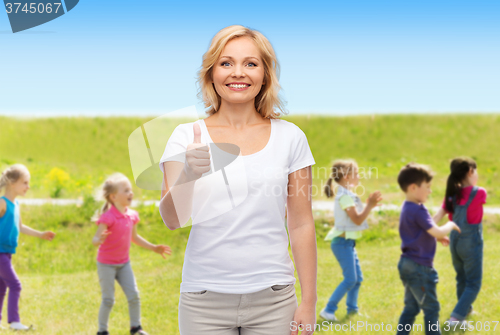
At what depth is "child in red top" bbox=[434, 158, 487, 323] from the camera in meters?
4.28

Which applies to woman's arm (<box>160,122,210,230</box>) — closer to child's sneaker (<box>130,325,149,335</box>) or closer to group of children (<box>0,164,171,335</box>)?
group of children (<box>0,164,171,335</box>)

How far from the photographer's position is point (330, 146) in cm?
1512

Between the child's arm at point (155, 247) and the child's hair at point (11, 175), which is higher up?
the child's hair at point (11, 175)

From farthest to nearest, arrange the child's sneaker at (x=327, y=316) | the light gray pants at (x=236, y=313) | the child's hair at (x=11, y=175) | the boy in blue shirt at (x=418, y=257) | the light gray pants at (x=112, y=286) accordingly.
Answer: the child's sneaker at (x=327, y=316)
the child's hair at (x=11, y=175)
the light gray pants at (x=112, y=286)
the boy in blue shirt at (x=418, y=257)
the light gray pants at (x=236, y=313)

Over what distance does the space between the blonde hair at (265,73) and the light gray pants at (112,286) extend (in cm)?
259

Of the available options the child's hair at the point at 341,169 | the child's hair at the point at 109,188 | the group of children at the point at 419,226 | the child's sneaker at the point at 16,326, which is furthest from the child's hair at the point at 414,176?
the child's sneaker at the point at 16,326

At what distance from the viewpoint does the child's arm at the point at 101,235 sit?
3931mm

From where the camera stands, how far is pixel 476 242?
4.30 m

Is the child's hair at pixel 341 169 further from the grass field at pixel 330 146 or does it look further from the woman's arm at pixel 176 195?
the grass field at pixel 330 146

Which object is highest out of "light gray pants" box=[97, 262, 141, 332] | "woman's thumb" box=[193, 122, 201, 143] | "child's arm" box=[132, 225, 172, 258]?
"woman's thumb" box=[193, 122, 201, 143]

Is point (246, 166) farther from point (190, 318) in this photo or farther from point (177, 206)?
point (190, 318)

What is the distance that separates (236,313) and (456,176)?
3.38m

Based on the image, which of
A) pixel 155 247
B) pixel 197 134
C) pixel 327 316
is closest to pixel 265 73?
pixel 197 134

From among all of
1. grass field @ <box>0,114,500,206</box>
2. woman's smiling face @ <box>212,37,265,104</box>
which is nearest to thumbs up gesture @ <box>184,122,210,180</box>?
woman's smiling face @ <box>212,37,265,104</box>
